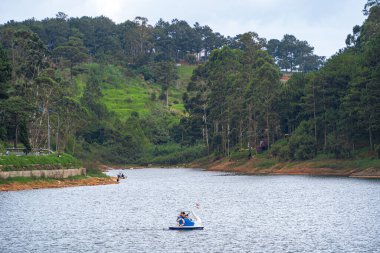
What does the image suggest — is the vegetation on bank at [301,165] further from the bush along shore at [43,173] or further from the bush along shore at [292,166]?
the bush along shore at [43,173]

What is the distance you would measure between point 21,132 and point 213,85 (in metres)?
82.8

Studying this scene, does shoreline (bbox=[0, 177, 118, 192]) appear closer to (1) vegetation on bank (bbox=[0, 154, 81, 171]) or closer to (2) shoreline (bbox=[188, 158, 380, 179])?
(1) vegetation on bank (bbox=[0, 154, 81, 171])

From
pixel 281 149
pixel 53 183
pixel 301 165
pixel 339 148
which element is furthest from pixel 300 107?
pixel 53 183

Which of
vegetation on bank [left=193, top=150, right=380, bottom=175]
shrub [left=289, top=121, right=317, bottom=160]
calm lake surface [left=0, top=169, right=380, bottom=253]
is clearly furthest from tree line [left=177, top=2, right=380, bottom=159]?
calm lake surface [left=0, top=169, right=380, bottom=253]

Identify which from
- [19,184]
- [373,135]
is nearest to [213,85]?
[373,135]

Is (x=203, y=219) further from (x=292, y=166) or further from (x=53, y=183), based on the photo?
(x=292, y=166)

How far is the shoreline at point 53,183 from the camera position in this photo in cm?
9750

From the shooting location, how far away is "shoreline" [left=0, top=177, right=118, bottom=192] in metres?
97.5

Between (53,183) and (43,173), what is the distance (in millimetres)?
2241

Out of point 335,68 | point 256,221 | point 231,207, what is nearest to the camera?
point 256,221

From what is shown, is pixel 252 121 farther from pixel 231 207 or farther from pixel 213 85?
pixel 231 207

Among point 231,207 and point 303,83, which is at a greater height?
point 303,83

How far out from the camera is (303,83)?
529 ft

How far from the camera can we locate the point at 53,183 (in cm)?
10906
